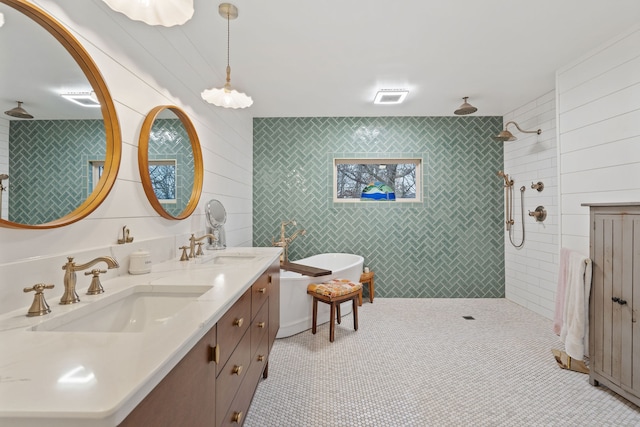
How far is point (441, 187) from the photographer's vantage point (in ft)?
13.2

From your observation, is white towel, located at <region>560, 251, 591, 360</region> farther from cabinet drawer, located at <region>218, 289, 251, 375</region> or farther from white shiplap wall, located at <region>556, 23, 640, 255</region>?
cabinet drawer, located at <region>218, 289, 251, 375</region>

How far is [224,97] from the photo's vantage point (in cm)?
205

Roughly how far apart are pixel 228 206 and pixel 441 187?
285 centimetres

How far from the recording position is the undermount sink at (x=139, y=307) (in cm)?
107

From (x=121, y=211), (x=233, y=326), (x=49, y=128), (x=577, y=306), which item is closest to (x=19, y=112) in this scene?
(x=49, y=128)

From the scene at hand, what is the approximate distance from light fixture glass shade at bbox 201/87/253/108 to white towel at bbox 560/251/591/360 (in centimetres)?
269

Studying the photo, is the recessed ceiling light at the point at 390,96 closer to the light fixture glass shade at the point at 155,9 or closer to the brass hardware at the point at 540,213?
the brass hardware at the point at 540,213

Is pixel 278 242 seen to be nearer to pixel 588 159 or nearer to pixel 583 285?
pixel 583 285

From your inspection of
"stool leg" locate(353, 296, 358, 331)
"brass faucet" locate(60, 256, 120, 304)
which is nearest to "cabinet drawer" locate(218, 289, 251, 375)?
"brass faucet" locate(60, 256, 120, 304)

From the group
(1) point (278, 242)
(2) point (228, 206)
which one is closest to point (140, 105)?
(2) point (228, 206)

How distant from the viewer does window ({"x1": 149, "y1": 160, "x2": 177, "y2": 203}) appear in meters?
1.77

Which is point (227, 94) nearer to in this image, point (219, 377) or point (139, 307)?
point (139, 307)

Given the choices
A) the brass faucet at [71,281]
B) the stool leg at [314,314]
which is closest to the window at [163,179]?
the brass faucet at [71,281]

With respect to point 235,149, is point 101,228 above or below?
below
